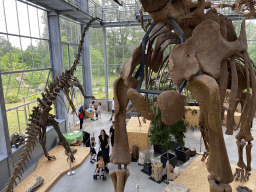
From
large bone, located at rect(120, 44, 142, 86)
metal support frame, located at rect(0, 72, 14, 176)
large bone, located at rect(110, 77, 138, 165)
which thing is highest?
large bone, located at rect(120, 44, 142, 86)

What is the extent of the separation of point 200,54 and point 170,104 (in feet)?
1.82

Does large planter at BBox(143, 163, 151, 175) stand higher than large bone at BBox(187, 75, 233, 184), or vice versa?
large bone at BBox(187, 75, 233, 184)

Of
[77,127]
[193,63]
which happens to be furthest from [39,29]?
[193,63]

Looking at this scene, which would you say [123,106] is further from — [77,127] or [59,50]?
[77,127]

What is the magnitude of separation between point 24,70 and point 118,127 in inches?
291

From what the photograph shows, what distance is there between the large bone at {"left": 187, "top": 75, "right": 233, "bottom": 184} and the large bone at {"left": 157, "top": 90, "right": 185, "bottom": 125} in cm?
17

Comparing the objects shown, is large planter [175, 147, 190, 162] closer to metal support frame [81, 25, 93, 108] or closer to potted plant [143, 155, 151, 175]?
potted plant [143, 155, 151, 175]

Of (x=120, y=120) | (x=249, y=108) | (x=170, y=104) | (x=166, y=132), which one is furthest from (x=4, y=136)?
(x=249, y=108)

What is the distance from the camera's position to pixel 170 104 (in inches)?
67.8

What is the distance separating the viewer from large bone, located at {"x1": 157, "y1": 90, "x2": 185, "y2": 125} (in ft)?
5.65

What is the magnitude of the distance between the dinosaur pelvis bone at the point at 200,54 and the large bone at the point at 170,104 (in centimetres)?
14

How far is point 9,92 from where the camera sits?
24.0ft

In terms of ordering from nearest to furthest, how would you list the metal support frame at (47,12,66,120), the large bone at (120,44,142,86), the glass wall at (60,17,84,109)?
1. the large bone at (120,44,142,86)
2. the metal support frame at (47,12,66,120)
3. the glass wall at (60,17,84,109)

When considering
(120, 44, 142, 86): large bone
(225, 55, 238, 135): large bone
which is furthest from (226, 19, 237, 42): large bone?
(120, 44, 142, 86): large bone
